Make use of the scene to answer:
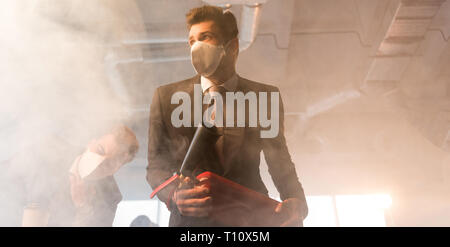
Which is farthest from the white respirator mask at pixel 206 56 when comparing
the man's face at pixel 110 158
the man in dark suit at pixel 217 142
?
the man's face at pixel 110 158

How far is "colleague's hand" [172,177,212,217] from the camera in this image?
88 centimetres

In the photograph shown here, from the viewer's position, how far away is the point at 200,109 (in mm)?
1082

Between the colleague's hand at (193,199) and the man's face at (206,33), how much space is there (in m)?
0.49

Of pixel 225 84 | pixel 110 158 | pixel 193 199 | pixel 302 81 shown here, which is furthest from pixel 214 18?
pixel 302 81

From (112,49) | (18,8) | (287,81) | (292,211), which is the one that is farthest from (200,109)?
(287,81)

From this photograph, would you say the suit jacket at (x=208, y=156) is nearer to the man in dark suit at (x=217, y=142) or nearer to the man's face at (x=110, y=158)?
the man in dark suit at (x=217, y=142)

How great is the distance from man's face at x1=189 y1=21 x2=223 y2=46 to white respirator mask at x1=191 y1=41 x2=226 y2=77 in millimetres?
15

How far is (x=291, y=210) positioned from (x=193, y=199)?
323 mm

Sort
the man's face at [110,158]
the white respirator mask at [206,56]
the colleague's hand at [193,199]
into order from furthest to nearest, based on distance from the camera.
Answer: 1. the man's face at [110,158]
2. the white respirator mask at [206,56]
3. the colleague's hand at [193,199]

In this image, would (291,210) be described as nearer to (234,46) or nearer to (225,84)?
(225,84)

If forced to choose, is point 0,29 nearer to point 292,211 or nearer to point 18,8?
point 18,8

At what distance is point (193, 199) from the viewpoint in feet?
2.88

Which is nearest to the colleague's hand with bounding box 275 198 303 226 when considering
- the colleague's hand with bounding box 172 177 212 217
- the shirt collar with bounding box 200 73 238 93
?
the colleague's hand with bounding box 172 177 212 217

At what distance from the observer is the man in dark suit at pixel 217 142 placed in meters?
0.97
